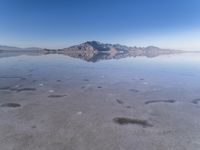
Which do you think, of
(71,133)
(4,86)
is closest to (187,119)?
(71,133)

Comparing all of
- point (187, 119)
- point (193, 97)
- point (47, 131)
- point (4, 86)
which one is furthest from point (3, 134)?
point (193, 97)

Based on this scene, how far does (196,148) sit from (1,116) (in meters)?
4.78

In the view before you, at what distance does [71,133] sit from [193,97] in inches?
216

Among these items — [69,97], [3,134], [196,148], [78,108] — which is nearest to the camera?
[196,148]

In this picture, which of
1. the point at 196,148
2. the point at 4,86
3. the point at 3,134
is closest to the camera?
the point at 196,148

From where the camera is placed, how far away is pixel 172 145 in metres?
4.03

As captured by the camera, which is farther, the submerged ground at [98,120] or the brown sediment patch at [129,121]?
the brown sediment patch at [129,121]

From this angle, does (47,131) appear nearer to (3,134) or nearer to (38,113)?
(3,134)

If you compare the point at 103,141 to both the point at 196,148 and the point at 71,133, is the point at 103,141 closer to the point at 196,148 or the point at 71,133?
the point at 71,133

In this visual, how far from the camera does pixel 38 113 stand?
577 cm

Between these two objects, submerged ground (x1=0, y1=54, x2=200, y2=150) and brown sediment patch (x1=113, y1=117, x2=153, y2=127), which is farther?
brown sediment patch (x1=113, y1=117, x2=153, y2=127)

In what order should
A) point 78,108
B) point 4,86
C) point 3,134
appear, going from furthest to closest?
1. point 4,86
2. point 78,108
3. point 3,134

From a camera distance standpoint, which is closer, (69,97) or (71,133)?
(71,133)

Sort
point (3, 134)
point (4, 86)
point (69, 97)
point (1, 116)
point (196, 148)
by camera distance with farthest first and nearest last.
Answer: point (4, 86)
point (69, 97)
point (1, 116)
point (3, 134)
point (196, 148)
